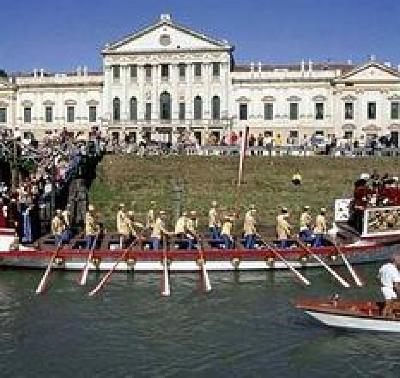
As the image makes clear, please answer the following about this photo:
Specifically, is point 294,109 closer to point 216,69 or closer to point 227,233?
point 216,69

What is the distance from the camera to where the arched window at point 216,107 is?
85125 mm

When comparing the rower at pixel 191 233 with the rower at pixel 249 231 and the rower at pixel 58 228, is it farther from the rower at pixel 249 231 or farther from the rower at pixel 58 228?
the rower at pixel 58 228

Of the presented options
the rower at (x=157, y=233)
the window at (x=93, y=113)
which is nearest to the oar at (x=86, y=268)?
the rower at (x=157, y=233)

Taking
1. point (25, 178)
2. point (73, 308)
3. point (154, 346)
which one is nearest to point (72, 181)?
point (25, 178)

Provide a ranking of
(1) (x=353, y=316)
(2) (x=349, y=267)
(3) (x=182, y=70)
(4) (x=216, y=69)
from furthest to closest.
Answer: (3) (x=182, y=70) < (4) (x=216, y=69) < (2) (x=349, y=267) < (1) (x=353, y=316)

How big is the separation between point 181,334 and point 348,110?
6569 centimetres

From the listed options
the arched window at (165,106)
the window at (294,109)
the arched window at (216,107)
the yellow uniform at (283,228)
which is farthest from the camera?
the arched window at (165,106)

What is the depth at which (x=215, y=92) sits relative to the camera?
85.1 m

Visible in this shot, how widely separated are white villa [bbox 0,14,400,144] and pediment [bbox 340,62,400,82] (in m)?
0.10

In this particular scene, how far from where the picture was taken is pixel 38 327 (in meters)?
22.0

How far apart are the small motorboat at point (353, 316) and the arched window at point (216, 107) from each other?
65.0m

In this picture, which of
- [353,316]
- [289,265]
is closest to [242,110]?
[289,265]

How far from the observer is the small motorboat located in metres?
20.4

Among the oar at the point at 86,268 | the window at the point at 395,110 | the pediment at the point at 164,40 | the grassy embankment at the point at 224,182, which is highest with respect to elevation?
the pediment at the point at 164,40
